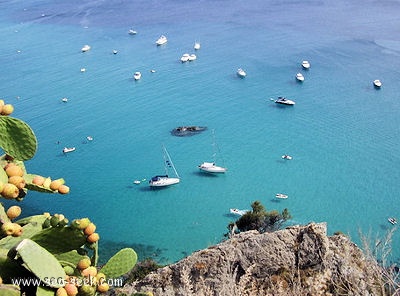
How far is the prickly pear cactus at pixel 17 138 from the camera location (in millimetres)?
3318

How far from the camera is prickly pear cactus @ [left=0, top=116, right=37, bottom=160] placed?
332cm

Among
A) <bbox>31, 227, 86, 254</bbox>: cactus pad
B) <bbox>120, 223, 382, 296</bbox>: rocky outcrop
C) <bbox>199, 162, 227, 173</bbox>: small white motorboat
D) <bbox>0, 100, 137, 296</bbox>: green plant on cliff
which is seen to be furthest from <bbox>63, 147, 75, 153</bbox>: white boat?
<bbox>31, 227, 86, 254</bbox>: cactus pad

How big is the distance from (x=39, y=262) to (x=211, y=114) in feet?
119

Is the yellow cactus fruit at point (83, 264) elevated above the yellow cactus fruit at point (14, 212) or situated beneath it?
situated beneath

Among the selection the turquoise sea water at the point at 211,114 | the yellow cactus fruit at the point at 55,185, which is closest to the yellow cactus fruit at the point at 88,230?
the yellow cactus fruit at the point at 55,185

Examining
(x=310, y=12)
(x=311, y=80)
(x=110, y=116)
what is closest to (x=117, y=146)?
(x=110, y=116)

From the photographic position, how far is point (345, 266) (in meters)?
7.70

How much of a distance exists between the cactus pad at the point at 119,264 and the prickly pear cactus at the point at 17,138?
1.23m

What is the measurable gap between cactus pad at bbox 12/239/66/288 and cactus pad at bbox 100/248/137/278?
0.79m

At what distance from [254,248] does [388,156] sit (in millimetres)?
25954

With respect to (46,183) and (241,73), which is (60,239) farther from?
(241,73)

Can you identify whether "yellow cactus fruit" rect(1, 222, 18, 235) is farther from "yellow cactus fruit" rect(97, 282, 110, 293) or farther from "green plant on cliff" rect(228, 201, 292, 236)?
"green plant on cliff" rect(228, 201, 292, 236)

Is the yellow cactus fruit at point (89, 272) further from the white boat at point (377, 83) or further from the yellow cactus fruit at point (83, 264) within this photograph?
the white boat at point (377, 83)

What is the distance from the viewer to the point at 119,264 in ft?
12.8
